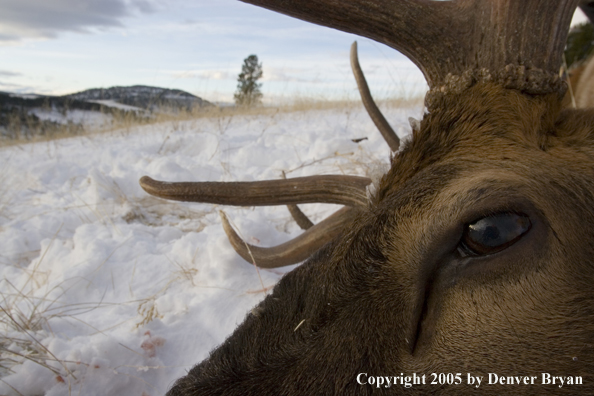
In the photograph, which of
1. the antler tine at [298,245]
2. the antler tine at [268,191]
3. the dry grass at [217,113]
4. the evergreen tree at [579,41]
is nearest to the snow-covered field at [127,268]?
the antler tine at [298,245]

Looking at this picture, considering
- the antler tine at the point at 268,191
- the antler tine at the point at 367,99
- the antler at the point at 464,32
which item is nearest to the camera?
the antler at the point at 464,32

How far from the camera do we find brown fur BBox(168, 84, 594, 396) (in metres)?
0.98

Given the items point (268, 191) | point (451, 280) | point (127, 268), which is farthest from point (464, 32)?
point (127, 268)

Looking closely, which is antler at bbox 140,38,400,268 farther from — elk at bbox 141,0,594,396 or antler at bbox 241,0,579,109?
antler at bbox 241,0,579,109

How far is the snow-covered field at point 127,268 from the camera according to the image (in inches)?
79.4

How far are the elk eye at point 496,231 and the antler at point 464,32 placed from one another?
1.63ft

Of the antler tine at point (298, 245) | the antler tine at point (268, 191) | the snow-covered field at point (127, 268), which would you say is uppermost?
the antler tine at point (268, 191)

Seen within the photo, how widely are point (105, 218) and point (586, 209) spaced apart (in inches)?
172

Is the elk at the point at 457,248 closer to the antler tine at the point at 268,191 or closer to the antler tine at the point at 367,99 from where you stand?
the antler tine at the point at 268,191

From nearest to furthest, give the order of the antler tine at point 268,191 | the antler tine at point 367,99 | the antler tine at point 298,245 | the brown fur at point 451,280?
the brown fur at point 451,280 < the antler tine at point 268,191 < the antler tine at point 298,245 < the antler tine at point 367,99

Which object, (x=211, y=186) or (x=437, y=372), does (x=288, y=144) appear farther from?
(x=437, y=372)

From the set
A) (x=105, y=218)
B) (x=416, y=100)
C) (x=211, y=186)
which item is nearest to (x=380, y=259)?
(x=211, y=186)

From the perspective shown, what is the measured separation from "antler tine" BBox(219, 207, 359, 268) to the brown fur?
92 cm

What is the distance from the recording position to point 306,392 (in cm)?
114
